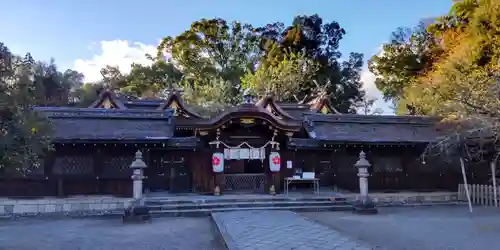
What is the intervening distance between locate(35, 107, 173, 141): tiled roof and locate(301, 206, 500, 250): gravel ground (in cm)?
712

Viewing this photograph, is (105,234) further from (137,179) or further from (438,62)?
(438,62)

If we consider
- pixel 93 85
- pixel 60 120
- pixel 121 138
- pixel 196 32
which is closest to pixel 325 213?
pixel 121 138

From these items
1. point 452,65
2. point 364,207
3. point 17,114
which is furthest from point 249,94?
point 17,114

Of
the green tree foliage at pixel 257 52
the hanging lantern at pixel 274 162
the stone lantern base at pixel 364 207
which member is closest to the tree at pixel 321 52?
the green tree foliage at pixel 257 52

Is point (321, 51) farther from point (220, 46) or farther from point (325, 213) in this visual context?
point (325, 213)

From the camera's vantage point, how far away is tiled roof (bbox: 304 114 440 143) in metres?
16.4

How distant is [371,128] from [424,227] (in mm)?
7582

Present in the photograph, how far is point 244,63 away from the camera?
40.8 metres

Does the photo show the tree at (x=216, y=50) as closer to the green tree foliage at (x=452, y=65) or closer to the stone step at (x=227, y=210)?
the green tree foliage at (x=452, y=65)

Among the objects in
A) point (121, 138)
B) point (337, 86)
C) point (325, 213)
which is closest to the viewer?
point (325, 213)

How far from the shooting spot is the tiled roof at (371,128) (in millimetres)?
16422

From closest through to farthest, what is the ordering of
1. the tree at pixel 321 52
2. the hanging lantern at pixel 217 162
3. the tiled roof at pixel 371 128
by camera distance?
1. the hanging lantern at pixel 217 162
2. the tiled roof at pixel 371 128
3. the tree at pixel 321 52

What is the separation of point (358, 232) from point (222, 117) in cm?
734

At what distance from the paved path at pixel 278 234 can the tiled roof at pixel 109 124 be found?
5.27 metres
